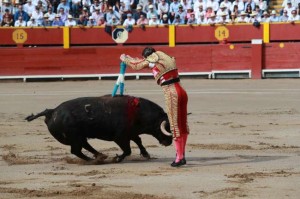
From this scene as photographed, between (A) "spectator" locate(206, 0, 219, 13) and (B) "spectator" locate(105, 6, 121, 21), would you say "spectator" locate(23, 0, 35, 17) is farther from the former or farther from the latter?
(A) "spectator" locate(206, 0, 219, 13)

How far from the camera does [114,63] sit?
23.9m

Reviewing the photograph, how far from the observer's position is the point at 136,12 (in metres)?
24.5

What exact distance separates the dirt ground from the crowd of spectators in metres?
5.70

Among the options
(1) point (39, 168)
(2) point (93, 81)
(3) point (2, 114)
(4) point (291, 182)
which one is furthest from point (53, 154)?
(2) point (93, 81)

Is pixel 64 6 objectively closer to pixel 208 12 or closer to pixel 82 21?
pixel 82 21

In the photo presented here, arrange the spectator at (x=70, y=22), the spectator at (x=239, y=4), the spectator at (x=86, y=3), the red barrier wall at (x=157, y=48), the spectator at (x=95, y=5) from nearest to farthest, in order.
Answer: the spectator at (x=239, y=4), the red barrier wall at (x=157, y=48), the spectator at (x=95, y=5), the spectator at (x=86, y=3), the spectator at (x=70, y=22)

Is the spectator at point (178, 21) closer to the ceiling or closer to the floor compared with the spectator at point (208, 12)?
closer to the floor

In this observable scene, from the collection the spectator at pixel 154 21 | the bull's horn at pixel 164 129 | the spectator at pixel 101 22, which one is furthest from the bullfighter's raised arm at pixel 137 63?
the spectator at pixel 101 22

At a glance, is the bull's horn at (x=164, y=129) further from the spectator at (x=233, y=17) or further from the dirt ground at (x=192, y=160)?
the spectator at (x=233, y=17)

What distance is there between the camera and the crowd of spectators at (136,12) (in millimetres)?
23891

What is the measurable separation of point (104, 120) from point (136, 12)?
14655 millimetres

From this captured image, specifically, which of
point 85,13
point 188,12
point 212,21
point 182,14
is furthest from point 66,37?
point 212,21

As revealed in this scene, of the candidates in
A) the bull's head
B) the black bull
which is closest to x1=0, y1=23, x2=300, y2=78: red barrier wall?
the bull's head

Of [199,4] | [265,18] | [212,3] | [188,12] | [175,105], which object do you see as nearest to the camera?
[175,105]
